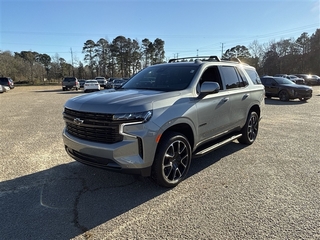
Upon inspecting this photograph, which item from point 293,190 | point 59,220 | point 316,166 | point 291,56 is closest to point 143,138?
point 59,220

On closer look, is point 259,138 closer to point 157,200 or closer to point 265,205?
point 265,205

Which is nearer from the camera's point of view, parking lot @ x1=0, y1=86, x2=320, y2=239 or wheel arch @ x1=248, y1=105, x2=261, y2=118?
parking lot @ x1=0, y1=86, x2=320, y2=239

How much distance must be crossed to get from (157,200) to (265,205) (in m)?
1.44

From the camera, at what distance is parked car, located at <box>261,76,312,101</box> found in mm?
15453

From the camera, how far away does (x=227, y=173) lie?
418cm

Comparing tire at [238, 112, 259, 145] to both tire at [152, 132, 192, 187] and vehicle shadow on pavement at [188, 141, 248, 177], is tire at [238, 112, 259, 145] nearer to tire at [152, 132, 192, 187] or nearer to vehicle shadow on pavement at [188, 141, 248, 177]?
vehicle shadow on pavement at [188, 141, 248, 177]

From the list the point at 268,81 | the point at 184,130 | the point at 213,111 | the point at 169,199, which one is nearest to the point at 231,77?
the point at 213,111

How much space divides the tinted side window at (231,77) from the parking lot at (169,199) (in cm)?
150

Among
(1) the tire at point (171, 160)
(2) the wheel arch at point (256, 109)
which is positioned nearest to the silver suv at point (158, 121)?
(1) the tire at point (171, 160)

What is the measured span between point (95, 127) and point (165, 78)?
68.8 inches

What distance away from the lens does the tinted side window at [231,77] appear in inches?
193

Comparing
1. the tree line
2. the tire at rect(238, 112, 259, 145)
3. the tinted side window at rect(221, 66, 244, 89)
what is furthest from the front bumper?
the tree line

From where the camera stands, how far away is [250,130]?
584cm

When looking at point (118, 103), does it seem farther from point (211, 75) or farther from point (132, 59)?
point (132, 59)
